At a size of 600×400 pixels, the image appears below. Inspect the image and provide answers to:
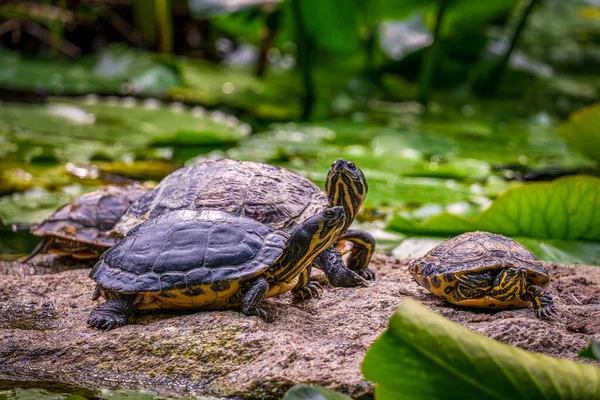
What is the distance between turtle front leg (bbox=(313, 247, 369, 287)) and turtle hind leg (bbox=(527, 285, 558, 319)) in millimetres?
594

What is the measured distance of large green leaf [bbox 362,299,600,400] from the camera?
1.55m

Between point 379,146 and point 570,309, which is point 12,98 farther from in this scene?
point 570,309

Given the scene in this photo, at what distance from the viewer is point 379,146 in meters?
5.21

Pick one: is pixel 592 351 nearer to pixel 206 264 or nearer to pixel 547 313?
pixel 547 313

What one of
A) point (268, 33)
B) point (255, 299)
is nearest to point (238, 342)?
point (255, 299)

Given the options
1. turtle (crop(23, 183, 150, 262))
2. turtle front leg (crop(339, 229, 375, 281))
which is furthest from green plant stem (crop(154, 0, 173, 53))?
turtle front leg (crop(339, 229, 375, 281))

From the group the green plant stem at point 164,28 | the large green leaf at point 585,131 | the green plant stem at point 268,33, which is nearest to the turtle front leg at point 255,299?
the large green leaf at point 585,131

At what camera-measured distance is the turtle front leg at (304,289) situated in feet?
7.94

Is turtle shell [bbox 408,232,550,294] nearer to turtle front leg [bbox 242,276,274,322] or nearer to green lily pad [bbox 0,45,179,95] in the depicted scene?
turtle front leg [bbox 242,276,274,322]

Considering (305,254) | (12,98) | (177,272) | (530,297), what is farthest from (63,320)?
(12,98)

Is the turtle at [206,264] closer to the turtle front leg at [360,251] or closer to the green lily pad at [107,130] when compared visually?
the turtle front leg at [360,251]

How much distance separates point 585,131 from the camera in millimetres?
4555

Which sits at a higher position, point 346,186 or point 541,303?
point 346,186

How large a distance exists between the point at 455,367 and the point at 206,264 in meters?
0.90
